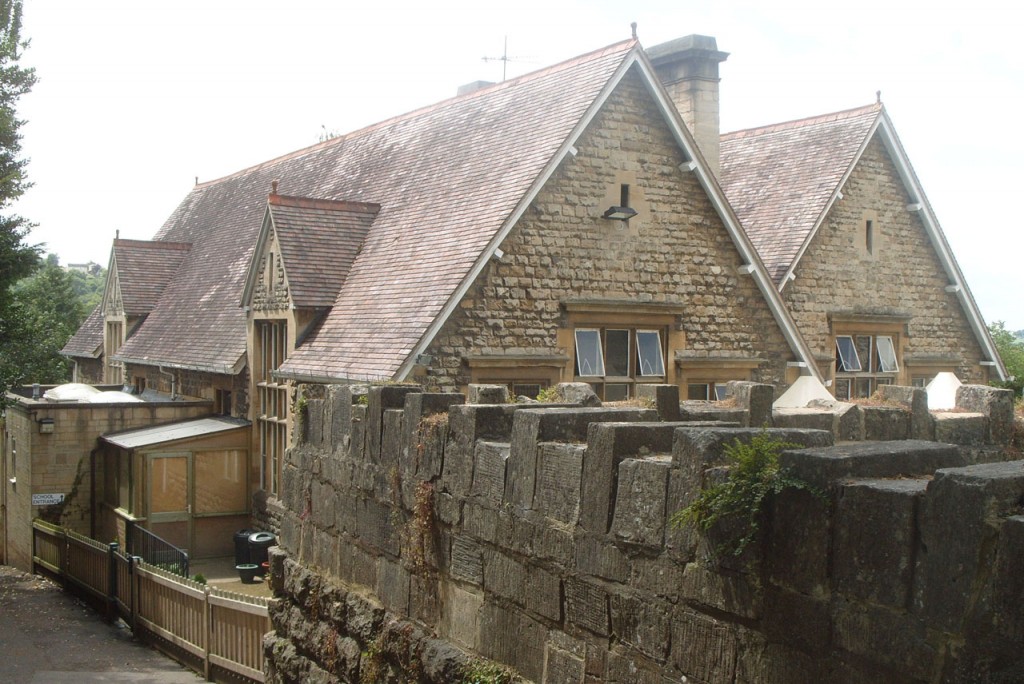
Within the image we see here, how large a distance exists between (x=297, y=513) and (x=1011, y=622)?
716 centimetres

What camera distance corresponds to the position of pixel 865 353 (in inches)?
828

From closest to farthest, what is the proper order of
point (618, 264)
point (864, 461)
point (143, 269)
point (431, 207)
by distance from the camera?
point (864, 461), point (618, 264), point (431, 207), point (143, 269)

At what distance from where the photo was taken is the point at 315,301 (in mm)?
17312

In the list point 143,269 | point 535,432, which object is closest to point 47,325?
point 143,269

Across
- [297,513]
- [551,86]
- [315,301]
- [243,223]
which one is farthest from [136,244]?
[297,513]

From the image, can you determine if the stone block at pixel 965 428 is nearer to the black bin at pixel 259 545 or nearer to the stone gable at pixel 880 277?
the stone gable at pixel 880 277

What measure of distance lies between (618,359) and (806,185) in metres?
6.88

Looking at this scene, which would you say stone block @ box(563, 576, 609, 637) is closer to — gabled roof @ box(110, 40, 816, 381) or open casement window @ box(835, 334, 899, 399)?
gabled roof @ box(110, 40, 816, 381)

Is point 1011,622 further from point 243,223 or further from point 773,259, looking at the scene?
point 243,223

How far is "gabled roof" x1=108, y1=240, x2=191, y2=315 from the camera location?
91.1 feet

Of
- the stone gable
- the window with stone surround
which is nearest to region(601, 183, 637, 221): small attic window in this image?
the stone gable

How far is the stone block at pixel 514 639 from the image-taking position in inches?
237

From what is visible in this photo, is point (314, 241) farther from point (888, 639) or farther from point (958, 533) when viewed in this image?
point (958, 533)

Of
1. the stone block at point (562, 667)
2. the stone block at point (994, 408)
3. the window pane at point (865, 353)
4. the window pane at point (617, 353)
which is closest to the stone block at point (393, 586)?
the stone block at point (562, 667)
